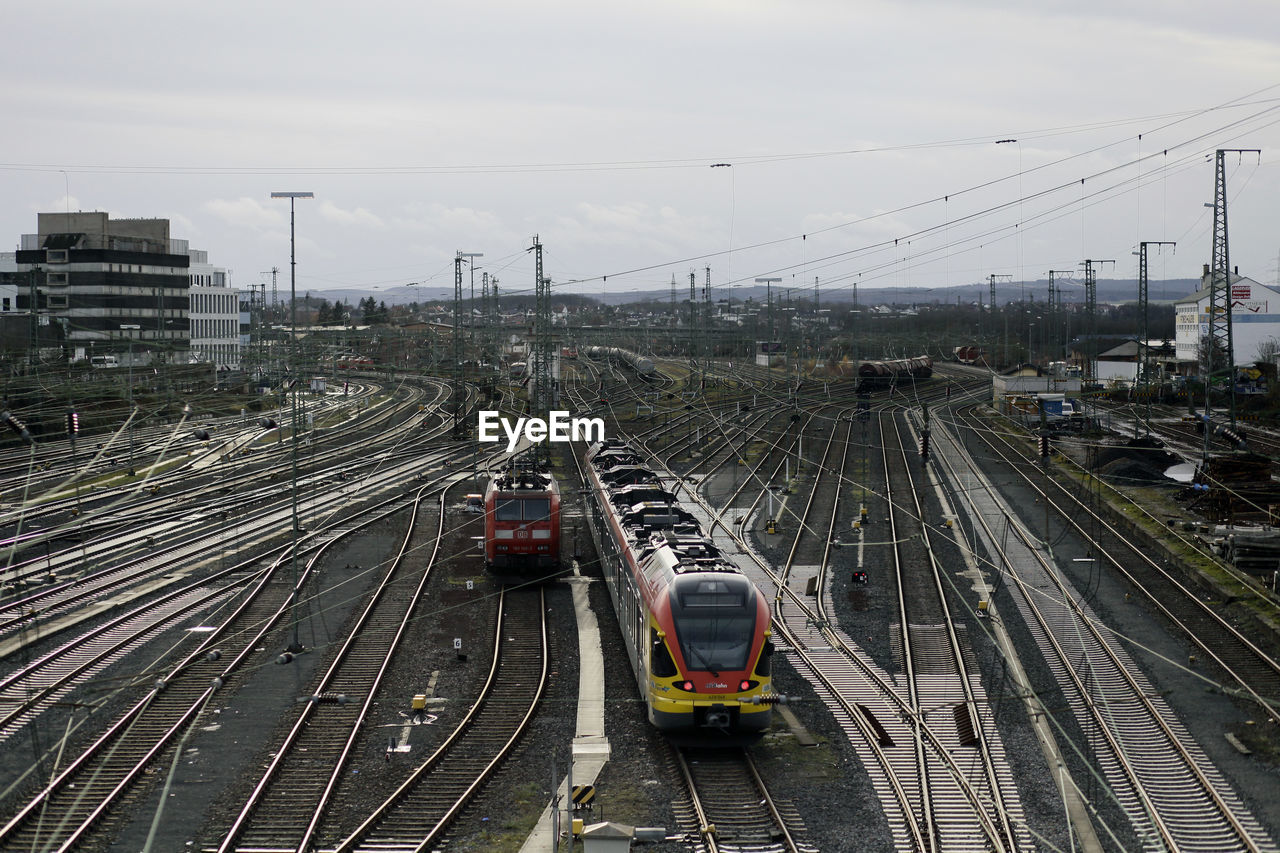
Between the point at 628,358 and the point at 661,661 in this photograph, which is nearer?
the point at 661,661

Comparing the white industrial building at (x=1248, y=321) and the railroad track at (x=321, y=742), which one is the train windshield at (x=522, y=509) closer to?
the railroad track at (x=321, y=742)

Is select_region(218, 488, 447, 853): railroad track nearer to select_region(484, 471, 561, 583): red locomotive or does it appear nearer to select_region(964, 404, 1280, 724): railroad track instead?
select_region(484, 471, 561, 583): red locomotive

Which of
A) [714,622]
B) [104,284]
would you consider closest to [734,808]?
[714,622]

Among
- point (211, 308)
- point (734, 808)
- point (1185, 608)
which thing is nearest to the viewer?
point (734, 808)

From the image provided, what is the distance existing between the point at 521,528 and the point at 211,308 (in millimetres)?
80679

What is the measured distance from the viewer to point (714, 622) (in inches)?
571

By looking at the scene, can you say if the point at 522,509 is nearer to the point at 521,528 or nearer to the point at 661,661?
the point at 521,528

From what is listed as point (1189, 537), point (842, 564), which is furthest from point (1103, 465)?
Answer: point (842, 564)

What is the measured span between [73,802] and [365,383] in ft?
234

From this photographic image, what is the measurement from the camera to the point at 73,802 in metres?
12.8

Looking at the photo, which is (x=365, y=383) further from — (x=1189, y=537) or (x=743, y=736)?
(x=743, y=736)

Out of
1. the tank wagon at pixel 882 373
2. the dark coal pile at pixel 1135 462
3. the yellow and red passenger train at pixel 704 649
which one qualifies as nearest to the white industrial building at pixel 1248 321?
the tank wagon at pixel 882 373

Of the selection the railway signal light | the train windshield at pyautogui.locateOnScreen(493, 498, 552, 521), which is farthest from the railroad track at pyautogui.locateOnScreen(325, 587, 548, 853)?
the railway signal light

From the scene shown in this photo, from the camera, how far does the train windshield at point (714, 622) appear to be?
14375 mm
